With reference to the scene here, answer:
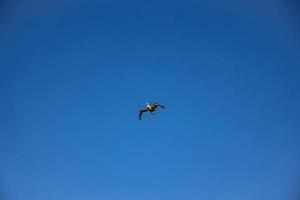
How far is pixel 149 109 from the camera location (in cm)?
1770
